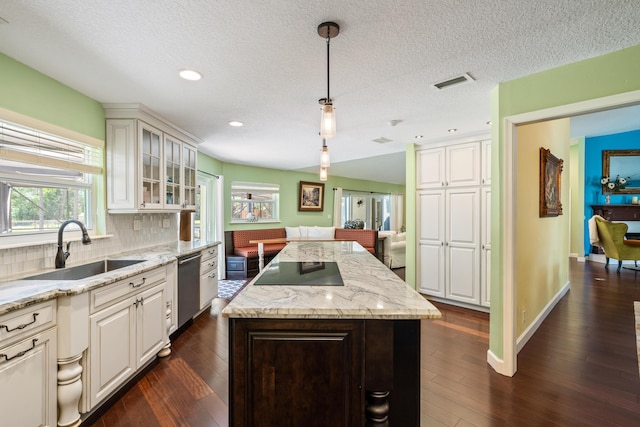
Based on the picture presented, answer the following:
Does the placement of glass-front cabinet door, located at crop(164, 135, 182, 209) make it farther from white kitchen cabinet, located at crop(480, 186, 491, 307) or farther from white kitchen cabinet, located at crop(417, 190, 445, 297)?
white kitchen cabinet, located at crop(480, 186, 491, 307)

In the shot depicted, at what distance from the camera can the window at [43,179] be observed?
73.2 inches

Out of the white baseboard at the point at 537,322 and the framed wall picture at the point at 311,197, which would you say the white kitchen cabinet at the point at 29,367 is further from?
the framed wall picture at the point at 311,197

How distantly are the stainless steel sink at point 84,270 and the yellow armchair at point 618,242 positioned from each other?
7.46 metres

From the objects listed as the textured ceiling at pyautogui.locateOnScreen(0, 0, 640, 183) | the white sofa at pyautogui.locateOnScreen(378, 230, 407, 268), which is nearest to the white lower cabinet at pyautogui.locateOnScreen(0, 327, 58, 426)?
the textured ceiling at pyautogui.locateOnScreen(0, 0, 640, 183)

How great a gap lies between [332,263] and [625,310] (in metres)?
4.00

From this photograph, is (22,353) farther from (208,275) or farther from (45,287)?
(208,275)

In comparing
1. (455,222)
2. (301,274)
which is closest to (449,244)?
(455,222)

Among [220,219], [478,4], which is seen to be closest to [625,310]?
[478,4]

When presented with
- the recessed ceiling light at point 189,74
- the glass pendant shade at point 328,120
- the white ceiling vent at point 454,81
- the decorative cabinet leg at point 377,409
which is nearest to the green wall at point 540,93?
the white ceiling vent at point 454,81

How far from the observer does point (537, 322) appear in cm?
296

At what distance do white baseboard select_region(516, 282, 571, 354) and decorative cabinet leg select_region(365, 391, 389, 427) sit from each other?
1939 mm

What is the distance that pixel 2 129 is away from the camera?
1.78 metres

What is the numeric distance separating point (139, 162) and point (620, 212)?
8593 millimetres

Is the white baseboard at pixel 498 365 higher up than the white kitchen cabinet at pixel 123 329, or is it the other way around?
the white kitchen cabinet at pixel 123 329
